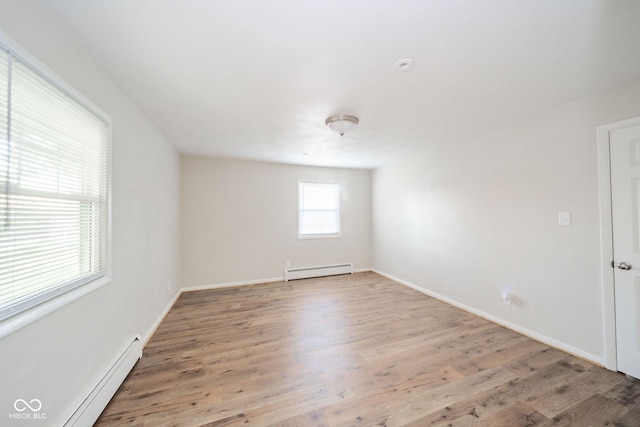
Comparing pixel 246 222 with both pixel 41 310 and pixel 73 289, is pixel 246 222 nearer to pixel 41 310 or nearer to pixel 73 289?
pixel 73 289

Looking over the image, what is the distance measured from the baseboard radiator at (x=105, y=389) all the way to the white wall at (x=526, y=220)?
3.98 metres

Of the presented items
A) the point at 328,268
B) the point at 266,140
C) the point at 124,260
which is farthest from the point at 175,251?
the point at 328,268

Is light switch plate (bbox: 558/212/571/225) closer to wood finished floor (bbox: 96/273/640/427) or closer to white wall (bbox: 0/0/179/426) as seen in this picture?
wood finished floor (bbox: 96/273/640/427)

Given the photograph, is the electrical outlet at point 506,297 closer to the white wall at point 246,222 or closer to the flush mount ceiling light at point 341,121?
the flush mount ceiling light at point 341,121

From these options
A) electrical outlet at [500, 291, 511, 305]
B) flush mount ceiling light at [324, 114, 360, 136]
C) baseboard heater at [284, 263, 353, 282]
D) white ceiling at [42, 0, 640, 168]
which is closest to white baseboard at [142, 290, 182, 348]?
baseboard heater at [284, 263, 353, 282]

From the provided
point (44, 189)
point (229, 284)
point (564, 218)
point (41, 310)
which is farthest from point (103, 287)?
point (564, 218)

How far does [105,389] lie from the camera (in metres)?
1.55

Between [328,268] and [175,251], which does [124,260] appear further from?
[328,268]

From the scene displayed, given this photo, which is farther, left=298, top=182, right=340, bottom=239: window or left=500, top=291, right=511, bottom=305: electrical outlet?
left=298, top=182, right=340, bottom=239: window

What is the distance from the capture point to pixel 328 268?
500cm

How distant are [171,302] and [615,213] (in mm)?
5302

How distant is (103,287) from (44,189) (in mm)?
843

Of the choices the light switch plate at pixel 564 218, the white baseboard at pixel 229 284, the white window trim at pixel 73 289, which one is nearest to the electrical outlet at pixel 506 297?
the light switch plate at pixel 564 218

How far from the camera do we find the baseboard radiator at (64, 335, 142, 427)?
1326mm
